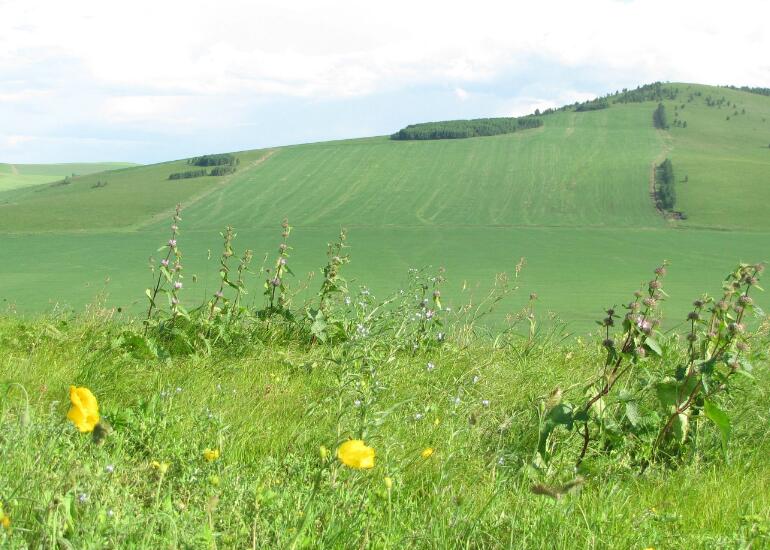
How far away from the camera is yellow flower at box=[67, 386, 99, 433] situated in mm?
1976

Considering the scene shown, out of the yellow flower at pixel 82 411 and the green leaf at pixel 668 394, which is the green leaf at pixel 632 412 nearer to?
the green leaf at pixel 668 394

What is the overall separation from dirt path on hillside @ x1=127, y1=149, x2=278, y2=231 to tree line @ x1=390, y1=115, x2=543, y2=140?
56.0ft

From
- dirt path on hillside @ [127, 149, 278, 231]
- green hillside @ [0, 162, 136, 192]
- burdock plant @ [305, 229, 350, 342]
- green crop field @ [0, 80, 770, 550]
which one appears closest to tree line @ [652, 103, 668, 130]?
dirt path on hillside @ [127, 149, 278, 231]

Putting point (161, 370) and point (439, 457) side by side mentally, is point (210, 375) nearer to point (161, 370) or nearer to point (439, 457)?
point (161, 370)

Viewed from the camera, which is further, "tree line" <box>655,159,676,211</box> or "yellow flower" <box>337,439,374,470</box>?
"tree line" <box>655,159,676,211</box>

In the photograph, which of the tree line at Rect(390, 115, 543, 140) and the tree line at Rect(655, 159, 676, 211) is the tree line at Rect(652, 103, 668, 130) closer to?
the tree line at Rect(390, 115, 543, 140)

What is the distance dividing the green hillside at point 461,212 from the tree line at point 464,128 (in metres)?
2.87

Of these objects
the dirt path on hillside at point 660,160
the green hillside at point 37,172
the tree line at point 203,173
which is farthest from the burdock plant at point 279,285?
the green hillside at point 37,172

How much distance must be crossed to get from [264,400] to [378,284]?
1772 cm

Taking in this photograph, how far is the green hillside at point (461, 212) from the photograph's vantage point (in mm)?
26188

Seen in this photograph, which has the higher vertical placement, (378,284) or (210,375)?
(210,375)

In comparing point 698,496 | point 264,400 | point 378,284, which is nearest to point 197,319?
point 264,400

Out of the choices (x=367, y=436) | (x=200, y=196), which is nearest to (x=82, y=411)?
(x=367, y=436)

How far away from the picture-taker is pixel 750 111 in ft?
319
